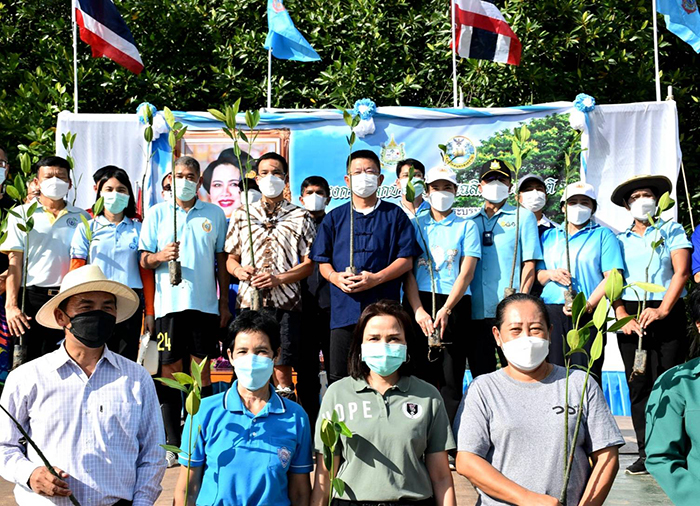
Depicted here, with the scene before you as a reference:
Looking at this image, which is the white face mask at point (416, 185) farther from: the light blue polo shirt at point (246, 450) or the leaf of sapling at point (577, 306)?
the leaf of sapling at point (577, 306)

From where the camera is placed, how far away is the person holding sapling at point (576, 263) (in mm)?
5539

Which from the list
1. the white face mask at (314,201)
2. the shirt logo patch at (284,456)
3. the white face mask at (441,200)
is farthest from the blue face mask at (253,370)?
the white face mask at (314,201)

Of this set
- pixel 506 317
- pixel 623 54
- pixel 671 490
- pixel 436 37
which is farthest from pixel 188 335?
pixel 623 54

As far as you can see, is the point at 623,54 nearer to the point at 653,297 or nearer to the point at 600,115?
the point at 600,115

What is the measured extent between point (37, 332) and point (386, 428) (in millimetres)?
3015

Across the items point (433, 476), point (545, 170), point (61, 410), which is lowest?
point (433, 476)

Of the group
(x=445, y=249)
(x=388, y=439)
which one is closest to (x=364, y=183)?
(x=445, y=249)

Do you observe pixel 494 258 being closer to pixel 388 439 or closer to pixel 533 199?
pixel 533 199

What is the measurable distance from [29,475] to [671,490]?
2252 millimetres

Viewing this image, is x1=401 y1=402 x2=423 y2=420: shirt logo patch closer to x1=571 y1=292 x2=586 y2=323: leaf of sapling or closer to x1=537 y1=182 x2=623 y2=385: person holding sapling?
x1=571 y1=292 x2=586 y2=323: leaf of sapling

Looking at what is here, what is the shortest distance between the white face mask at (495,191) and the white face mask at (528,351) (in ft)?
8.02

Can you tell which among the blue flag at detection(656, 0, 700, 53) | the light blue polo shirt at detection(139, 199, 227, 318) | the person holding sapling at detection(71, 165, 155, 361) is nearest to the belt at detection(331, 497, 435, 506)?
the light blue polo shirt at detection(139, 199, 227, 318)

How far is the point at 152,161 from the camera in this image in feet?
26.1

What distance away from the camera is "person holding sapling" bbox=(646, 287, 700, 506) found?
296cm
